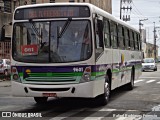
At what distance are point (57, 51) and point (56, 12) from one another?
1164 mm

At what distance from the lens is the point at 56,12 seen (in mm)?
11102

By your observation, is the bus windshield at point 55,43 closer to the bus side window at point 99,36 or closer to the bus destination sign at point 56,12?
the bus destination sign at point 56,12

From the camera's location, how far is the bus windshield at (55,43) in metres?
10.8

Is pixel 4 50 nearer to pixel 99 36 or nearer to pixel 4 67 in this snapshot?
pixel 4 67

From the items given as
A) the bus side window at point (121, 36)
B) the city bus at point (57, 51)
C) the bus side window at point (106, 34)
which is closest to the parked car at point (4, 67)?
the bus side window at point (121, 36)

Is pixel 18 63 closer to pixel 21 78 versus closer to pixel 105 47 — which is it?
pixel 21 78

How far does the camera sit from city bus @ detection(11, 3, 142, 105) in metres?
10.7

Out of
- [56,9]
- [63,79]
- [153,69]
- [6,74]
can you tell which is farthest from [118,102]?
[153,69]

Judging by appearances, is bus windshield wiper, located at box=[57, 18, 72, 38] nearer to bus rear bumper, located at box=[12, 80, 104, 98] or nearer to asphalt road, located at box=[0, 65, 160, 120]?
bus rear bumper, located at box=[12, 80, 104, 98]

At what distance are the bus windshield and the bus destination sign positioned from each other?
0.60 feet

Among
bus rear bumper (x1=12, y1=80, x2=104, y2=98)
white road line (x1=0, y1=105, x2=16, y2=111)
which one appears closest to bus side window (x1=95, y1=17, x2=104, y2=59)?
bus rear bumper (x1=12, y1=80, x2=104, y2=98)

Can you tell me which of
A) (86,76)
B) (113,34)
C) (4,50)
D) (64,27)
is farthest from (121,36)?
(4,50)

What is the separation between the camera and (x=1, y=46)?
32.0m

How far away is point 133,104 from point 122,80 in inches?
125
